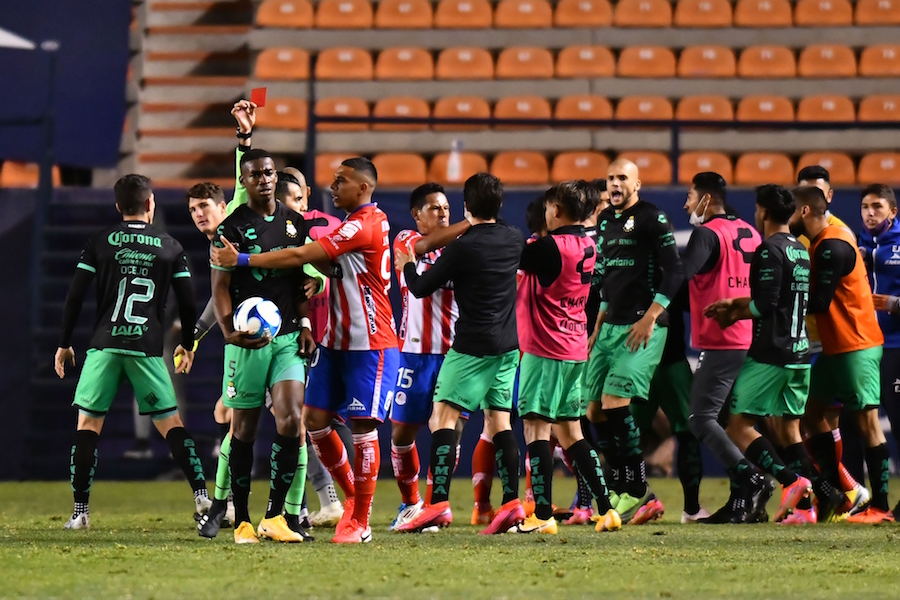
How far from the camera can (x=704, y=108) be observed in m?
16.0

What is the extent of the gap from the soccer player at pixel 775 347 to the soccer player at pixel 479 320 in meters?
1.60

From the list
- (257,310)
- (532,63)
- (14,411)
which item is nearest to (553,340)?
(257,310)

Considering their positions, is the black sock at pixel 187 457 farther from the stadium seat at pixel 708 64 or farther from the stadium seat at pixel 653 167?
the stadium seat at pixel 708 64

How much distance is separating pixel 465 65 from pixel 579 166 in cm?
236

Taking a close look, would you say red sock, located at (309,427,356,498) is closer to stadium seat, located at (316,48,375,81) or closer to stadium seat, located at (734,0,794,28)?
stadium seat, located at (316,48,375,81)

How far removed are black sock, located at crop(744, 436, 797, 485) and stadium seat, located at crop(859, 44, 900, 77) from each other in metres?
9.88

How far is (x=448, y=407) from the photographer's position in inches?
277

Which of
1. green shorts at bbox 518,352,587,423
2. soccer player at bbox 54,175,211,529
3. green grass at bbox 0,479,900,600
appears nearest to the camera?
green grass at bbox 0,479,900,600

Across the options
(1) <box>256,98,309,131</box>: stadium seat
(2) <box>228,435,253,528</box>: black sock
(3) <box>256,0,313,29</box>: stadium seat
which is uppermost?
(3) <box>256,0,313,29</box>: stadium seat

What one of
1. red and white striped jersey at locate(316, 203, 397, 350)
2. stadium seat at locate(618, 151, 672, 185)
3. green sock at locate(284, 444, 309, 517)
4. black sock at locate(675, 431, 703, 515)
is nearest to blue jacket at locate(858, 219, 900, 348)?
black sock at locate(675, 431, 703, 515)

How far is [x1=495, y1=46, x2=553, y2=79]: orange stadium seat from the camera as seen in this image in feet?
54.3

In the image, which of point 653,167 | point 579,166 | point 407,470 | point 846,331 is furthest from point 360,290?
point 653,167

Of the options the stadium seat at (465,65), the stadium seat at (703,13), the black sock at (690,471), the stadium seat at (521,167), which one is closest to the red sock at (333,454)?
the black sock at (690,471)

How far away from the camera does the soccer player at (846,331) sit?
26.9 ft
